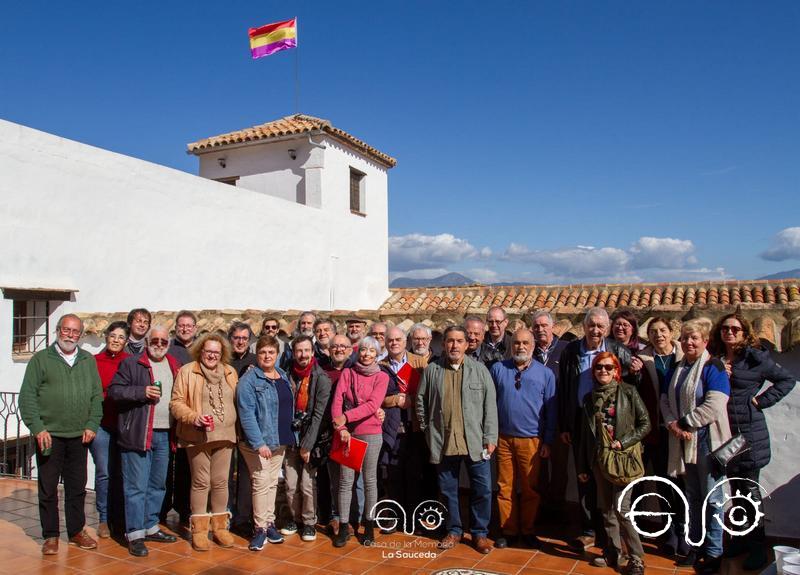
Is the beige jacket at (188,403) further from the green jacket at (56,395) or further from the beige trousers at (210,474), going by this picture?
the green jacket at (56,395)

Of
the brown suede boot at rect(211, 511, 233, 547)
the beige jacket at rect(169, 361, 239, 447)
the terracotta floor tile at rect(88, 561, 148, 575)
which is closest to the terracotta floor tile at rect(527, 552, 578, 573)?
the brown suede boot at rect(211, 511, 233, 547)

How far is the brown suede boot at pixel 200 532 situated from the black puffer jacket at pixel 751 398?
13.2 feet

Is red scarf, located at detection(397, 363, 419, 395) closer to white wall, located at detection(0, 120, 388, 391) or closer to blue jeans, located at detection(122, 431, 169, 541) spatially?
blue jeans, located at detection(122, 431, 169, 541)

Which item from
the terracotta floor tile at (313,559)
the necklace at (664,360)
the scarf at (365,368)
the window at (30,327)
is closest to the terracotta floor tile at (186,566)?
the terracotta floor tile at (313,559)

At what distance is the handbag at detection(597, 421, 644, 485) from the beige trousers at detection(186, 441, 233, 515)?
289 cm

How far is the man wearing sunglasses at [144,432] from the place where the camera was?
4.77 meters

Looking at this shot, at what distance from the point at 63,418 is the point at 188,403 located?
3.14 ft

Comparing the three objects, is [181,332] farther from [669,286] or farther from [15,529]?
[669,286]

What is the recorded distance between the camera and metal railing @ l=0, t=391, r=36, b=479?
25.1ft

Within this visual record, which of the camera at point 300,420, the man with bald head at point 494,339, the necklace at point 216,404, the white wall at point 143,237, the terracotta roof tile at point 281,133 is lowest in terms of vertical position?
the camera at point 300,420

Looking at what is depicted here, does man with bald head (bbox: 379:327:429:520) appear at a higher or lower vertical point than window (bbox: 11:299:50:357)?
lower

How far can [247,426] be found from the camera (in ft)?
15.5

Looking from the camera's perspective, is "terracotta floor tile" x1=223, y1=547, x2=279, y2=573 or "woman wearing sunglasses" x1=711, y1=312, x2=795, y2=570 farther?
"terracotta floor tile" x1=223, y1=547, x2=279, y2=573

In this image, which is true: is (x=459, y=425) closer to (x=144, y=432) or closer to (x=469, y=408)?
(x=469, y=408)
